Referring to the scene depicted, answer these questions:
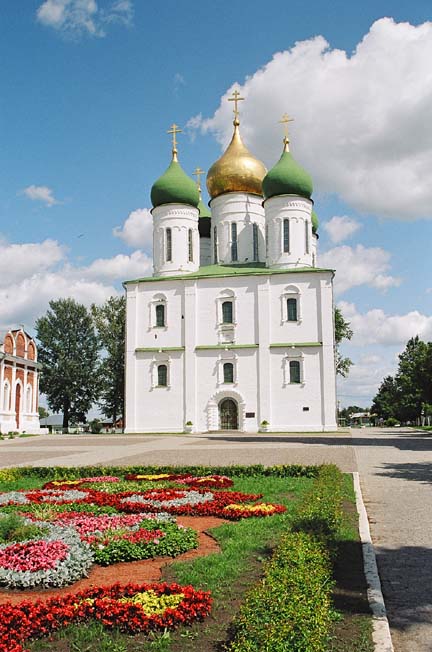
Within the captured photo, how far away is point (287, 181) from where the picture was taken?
39594mm

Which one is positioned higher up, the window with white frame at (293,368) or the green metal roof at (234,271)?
the green metal roof at (234,271)

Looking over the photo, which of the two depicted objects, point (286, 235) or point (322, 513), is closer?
point (322, 513)

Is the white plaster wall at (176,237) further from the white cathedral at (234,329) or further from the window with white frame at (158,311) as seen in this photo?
the window with white frame at (158,311)

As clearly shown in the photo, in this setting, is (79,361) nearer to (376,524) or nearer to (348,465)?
(348,465)

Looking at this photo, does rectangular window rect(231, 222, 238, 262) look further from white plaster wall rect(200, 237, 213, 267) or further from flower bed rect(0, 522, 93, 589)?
flower bed rect(0, 522, 93, 589)

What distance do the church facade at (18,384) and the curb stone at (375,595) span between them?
35654 mm

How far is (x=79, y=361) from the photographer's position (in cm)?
5378

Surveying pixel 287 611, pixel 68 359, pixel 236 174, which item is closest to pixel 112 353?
pixel 68 359

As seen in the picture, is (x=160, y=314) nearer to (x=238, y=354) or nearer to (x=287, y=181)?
(x=238, y=354)

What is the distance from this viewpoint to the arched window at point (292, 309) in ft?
125

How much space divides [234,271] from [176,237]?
468cm

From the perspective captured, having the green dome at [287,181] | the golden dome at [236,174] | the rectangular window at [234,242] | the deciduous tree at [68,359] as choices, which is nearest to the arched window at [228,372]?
the rectangular window at [234,242]

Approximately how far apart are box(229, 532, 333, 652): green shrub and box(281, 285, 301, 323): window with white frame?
32.8 metres

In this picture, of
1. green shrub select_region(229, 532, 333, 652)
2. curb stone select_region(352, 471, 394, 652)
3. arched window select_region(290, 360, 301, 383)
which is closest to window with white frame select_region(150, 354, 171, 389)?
arched window select_region(290, 360, 301, 383)
